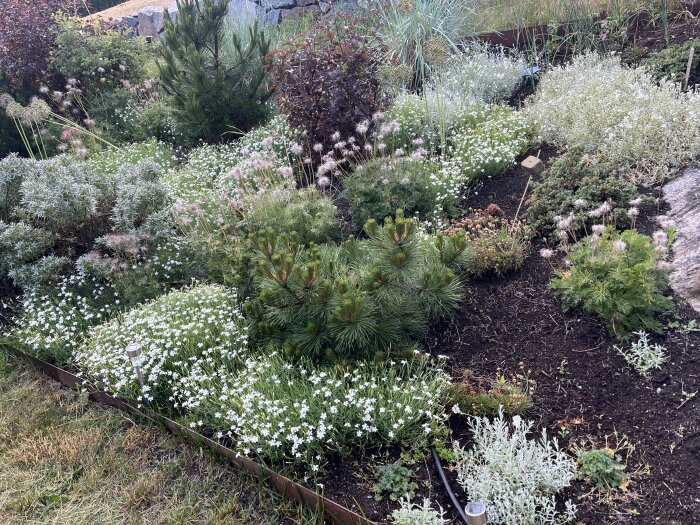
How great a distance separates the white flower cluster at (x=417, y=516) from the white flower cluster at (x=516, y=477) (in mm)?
239

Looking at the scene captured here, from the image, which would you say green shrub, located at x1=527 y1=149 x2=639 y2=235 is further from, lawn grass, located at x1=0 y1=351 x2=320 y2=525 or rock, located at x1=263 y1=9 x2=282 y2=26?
rock, located at x1=263 y1=9 x2=282 y2=26

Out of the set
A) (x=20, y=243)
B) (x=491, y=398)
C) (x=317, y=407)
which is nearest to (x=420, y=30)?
(x=20, y=243)

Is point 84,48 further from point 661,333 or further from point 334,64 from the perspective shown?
point 661,333

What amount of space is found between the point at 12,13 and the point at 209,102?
15.4 feet

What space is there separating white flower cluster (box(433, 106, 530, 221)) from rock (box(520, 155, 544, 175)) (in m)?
0.14

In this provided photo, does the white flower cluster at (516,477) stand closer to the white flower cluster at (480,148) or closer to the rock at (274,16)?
the white flower cluster at (480,148)

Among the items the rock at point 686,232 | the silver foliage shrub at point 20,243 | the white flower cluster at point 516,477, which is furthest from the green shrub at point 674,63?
the silver foliage shrub at point 20,243

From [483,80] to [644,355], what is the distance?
5100mm

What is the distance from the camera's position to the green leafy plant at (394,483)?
10.2ft

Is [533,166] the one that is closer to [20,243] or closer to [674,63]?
[674,63]

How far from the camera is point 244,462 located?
136 inches

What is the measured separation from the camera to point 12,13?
32.1 feet

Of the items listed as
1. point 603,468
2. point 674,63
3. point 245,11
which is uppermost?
point 245,11

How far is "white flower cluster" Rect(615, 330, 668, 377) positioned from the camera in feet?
11.8
